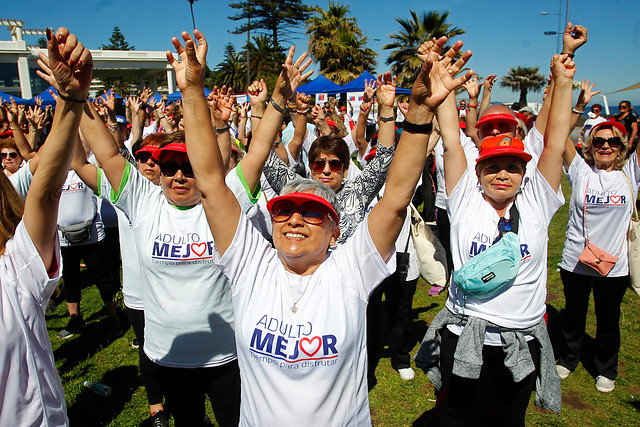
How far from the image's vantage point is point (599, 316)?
13.9 ft

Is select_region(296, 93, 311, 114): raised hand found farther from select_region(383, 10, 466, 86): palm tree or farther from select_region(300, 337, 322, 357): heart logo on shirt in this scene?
select_region(383, 10, 466, 86): palm tree

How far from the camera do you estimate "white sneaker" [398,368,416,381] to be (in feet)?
14.4

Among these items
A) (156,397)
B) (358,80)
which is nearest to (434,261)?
(156,397)

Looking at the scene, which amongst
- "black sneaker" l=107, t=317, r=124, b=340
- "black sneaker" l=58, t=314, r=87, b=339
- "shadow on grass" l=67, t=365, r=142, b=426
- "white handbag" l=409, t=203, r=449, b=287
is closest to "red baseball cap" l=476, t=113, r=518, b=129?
"white handbag" l=409, t=203, r=449, b=287

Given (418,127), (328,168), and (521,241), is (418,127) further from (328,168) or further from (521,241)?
(328,168)

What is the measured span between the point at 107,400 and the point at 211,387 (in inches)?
75.5

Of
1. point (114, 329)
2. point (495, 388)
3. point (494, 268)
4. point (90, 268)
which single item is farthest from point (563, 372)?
point (90, 268)

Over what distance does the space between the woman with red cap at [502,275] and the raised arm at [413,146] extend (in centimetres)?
106

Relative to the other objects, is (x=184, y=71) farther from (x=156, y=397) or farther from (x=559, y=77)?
(x=156, y=397)

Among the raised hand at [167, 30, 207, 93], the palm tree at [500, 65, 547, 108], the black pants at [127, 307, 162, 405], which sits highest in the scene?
the palm tree at [500, 65, 547, 108]

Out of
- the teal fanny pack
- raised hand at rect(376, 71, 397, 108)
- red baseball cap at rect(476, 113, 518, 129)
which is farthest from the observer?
red baseball cap at rect(476, 113, 518, 129)

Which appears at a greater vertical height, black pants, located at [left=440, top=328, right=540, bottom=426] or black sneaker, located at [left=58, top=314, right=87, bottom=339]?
black pants, located at [left=440, top=328, right=540, bottom=426]

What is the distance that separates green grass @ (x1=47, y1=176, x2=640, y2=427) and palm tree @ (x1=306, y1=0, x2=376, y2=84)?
1174 inches

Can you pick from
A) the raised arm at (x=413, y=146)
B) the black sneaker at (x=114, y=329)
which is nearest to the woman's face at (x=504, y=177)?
the raised arm at (x=413, y=146)
